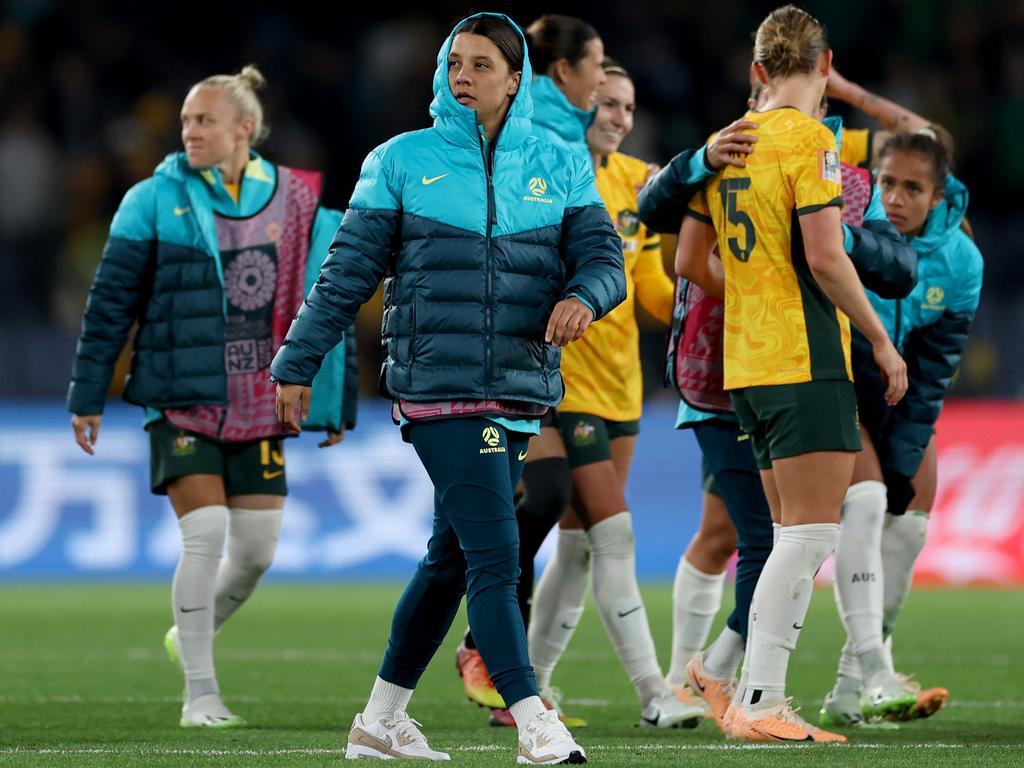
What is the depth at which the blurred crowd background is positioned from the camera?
16422 millimetres

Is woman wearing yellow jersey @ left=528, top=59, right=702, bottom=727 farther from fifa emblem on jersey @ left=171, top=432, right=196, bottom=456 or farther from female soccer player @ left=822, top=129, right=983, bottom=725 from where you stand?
fifa emblem on jersey @ left=171, top=432, right=196, bottom=456

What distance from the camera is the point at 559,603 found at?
7051mm

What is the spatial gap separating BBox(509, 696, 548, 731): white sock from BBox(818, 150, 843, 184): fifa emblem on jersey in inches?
71.3

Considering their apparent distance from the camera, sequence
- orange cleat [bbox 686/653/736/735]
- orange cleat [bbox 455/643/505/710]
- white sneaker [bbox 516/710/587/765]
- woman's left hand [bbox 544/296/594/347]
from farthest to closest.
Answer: orange cleat [bbox 455/643/505/710]
orange cleat [bbox 686/653/736/735]
woman's left hand [bbox 544/296/594/347]
white sneaker [bbox 516/710/587/765]

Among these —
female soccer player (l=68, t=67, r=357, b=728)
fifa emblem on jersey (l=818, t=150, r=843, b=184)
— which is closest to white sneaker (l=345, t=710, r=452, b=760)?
female soccer player (l=68, t=67, r=357, b=728)

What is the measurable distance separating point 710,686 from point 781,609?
0.90 meters

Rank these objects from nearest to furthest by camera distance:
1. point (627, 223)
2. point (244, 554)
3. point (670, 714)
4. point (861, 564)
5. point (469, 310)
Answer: point (469, 310)
point (670, 714)
point (861, 564)
point (244, 554)
point (627, 223)

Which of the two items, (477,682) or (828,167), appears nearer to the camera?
(828,167)

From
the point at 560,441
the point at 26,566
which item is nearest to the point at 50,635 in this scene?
the point at 26,566

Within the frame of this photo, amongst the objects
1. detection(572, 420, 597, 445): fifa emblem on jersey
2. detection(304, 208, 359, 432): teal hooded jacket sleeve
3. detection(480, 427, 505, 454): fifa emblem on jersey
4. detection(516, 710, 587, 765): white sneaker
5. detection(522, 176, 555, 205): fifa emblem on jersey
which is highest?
detection(522, 176, 555, 205): fifa emblem on jersey

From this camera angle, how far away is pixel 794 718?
569 centimetres

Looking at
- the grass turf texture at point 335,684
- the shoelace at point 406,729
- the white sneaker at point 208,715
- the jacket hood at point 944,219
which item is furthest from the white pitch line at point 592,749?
the jacket hood at point 944,219

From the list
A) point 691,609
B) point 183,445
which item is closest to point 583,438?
point 691,609

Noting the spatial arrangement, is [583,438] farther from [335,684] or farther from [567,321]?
[335,684]
